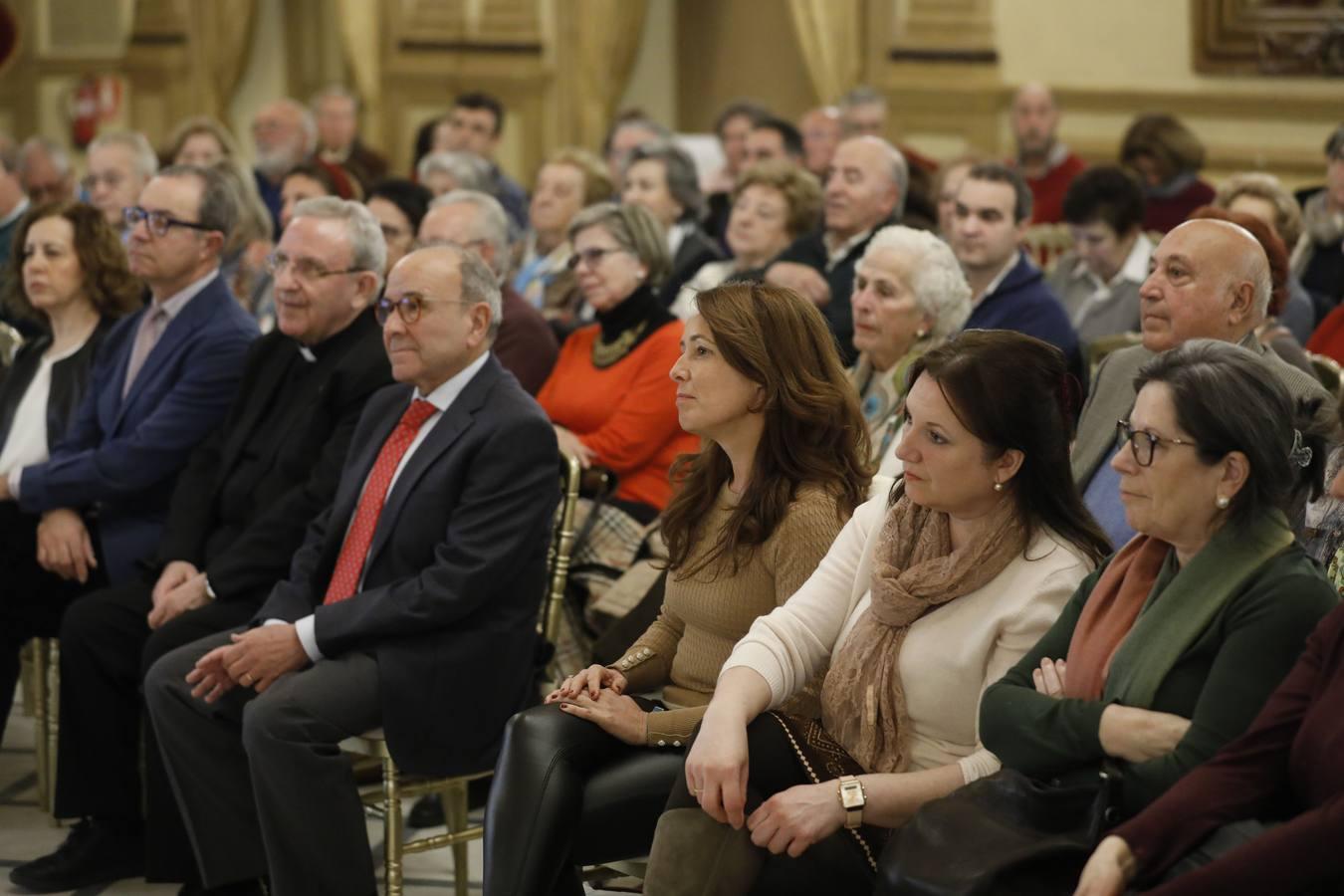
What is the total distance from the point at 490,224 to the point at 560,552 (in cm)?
162

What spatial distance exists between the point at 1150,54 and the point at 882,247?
5298 mm

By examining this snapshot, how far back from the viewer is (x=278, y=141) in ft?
26.7

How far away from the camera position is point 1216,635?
2.10m

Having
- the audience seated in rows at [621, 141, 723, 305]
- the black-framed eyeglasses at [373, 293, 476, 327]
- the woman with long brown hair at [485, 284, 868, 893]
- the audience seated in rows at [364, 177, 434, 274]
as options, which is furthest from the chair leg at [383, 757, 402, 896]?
the audience seated in rows at [621, 141, 723, 305]

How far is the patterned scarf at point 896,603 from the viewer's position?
240cm

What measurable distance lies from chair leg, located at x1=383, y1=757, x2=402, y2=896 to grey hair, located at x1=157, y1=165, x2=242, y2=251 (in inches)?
61.5

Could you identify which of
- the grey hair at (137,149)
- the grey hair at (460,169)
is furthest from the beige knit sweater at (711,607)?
the grey hair at (137,149)

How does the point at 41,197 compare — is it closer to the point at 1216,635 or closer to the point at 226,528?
the point at 226,528

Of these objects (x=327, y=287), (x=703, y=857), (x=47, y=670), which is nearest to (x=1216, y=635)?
(x=703, y=857)

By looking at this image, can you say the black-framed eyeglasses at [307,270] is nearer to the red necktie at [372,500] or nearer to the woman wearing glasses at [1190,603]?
the red necktie at [372,500]

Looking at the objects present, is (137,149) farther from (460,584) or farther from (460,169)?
(460,584)

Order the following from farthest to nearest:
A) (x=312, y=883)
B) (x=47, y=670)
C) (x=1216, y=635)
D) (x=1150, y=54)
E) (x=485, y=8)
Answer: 1. (x=485, y=8)
2. (x=1150, y=54)
3. (x=47, y=670)
4. (x=312, y=883)
5. (x=1216, y=635)

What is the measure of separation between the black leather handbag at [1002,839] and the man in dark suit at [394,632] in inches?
48.5

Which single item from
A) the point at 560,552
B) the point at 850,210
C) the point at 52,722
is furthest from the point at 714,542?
the point at 850,210
